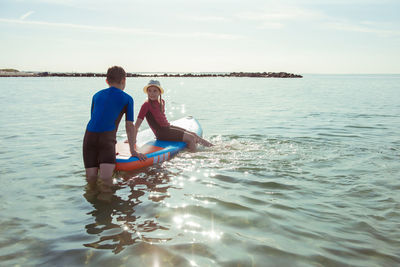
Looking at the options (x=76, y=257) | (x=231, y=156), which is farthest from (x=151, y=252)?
(x=231, y=156)

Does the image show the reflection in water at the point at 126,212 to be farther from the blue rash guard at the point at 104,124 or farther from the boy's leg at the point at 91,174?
the blue rash guard at the point at 104,124

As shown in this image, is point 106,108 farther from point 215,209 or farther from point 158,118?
point 158,118

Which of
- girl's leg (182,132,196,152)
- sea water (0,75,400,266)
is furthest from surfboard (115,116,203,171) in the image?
sea water (0,75,400,266)

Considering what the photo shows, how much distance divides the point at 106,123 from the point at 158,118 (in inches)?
106

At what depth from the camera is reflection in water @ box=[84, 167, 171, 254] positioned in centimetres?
381

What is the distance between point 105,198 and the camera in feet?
16.8

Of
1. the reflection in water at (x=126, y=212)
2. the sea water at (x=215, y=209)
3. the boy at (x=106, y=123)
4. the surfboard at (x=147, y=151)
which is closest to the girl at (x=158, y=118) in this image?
the surfboard at (x=147, y=151)

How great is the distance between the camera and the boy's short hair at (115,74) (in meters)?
5.11

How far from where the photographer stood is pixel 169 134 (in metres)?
7.98

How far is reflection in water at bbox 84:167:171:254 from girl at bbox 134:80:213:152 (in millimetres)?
1623

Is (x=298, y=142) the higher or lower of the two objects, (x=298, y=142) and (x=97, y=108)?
the lower

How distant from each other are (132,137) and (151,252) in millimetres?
2433

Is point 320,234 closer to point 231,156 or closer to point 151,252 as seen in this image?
point 151,252

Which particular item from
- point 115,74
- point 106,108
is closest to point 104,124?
point 106,108
